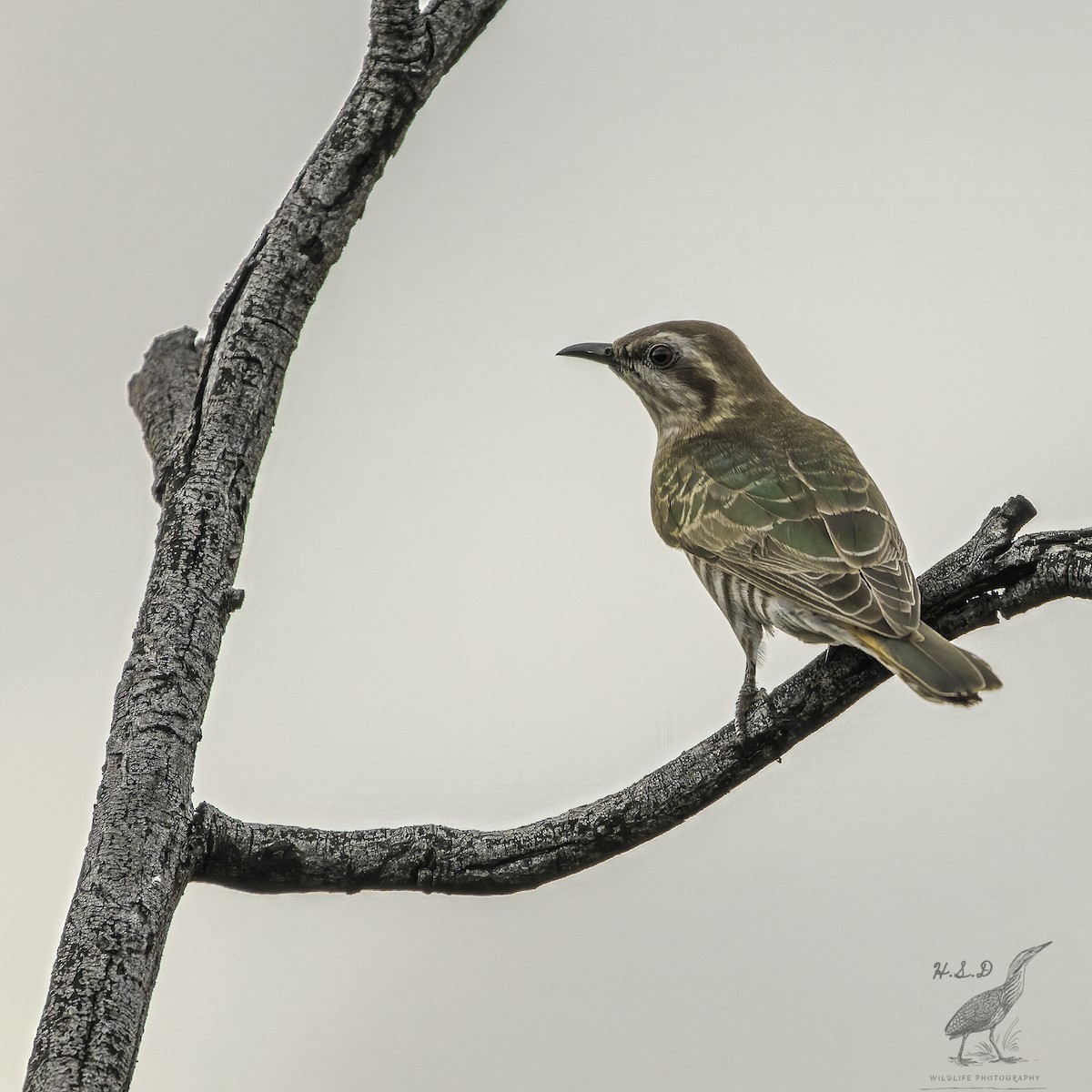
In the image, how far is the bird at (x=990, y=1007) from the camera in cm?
483

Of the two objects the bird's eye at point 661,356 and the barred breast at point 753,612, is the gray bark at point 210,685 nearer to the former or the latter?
the barred breast at point 753,612

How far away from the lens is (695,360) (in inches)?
245

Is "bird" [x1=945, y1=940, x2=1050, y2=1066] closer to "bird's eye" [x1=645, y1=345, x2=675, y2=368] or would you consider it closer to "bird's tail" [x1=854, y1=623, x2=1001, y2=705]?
"bird's tail" [x1=854, y1=623, x2=1001, y2=705]

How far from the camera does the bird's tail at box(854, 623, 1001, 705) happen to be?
3.88 m

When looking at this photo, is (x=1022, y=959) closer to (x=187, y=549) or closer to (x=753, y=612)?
(x=753, y=612)

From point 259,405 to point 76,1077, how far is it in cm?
227

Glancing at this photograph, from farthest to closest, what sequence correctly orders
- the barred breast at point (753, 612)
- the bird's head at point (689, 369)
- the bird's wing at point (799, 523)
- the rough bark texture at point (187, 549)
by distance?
1. the bird's head at point (689, 369)
2. the barred breast at point (753, 612)
3. the bird's wing at point (799, 523)
4. the rough bark texture at point (187, 549)

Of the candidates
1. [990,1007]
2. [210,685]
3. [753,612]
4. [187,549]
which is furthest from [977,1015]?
[187,549]

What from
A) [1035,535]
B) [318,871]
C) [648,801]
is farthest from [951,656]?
[318,871]

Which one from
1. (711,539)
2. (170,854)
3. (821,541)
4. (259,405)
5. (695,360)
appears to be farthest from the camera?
(695,360)

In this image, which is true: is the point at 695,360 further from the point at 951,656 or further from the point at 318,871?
the point at 318,871

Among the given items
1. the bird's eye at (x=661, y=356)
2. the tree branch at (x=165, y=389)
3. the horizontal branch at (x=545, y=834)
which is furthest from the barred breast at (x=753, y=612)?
the tree branch at (x=165, y=389)

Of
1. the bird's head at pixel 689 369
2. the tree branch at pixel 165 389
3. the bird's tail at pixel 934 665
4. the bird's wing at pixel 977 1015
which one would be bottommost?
the bird's wing at pixel 977 1015

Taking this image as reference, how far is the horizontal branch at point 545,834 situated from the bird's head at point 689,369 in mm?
2374
